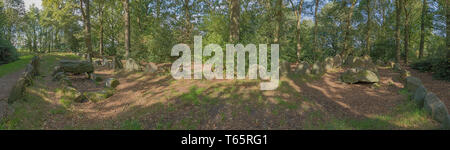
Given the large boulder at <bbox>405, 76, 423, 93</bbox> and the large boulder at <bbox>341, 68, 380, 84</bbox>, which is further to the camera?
the large boulder at <bbox>341, 68, 380, 84</bbox>

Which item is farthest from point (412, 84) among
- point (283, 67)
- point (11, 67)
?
point (11, 67)

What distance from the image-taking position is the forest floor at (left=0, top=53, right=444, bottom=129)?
5770 millimetres

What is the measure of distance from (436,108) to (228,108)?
5.79 metres

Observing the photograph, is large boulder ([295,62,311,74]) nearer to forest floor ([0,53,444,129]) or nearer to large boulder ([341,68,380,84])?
large boulder ([341,68,380,84])

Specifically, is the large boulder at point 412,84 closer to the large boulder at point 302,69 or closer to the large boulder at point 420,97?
the large boulder at point 420,97

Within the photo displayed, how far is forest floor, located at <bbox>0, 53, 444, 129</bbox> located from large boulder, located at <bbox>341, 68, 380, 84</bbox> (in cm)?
36

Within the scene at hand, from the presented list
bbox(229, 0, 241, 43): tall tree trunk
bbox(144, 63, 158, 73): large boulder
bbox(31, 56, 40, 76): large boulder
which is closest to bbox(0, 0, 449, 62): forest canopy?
bbox(229, 0, 241, 43): tall tree trunk

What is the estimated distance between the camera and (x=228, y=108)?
21.0 feet

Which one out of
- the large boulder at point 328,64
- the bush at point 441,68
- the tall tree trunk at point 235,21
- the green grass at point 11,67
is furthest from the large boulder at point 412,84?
the green grass at point 11,67

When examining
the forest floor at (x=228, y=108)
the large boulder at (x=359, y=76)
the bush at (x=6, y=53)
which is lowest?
the forest floor at (x=228, y=108)

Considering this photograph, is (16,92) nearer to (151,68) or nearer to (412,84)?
(151,68)

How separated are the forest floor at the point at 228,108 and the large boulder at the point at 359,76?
363 mm

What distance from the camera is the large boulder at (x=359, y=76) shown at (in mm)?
9445
